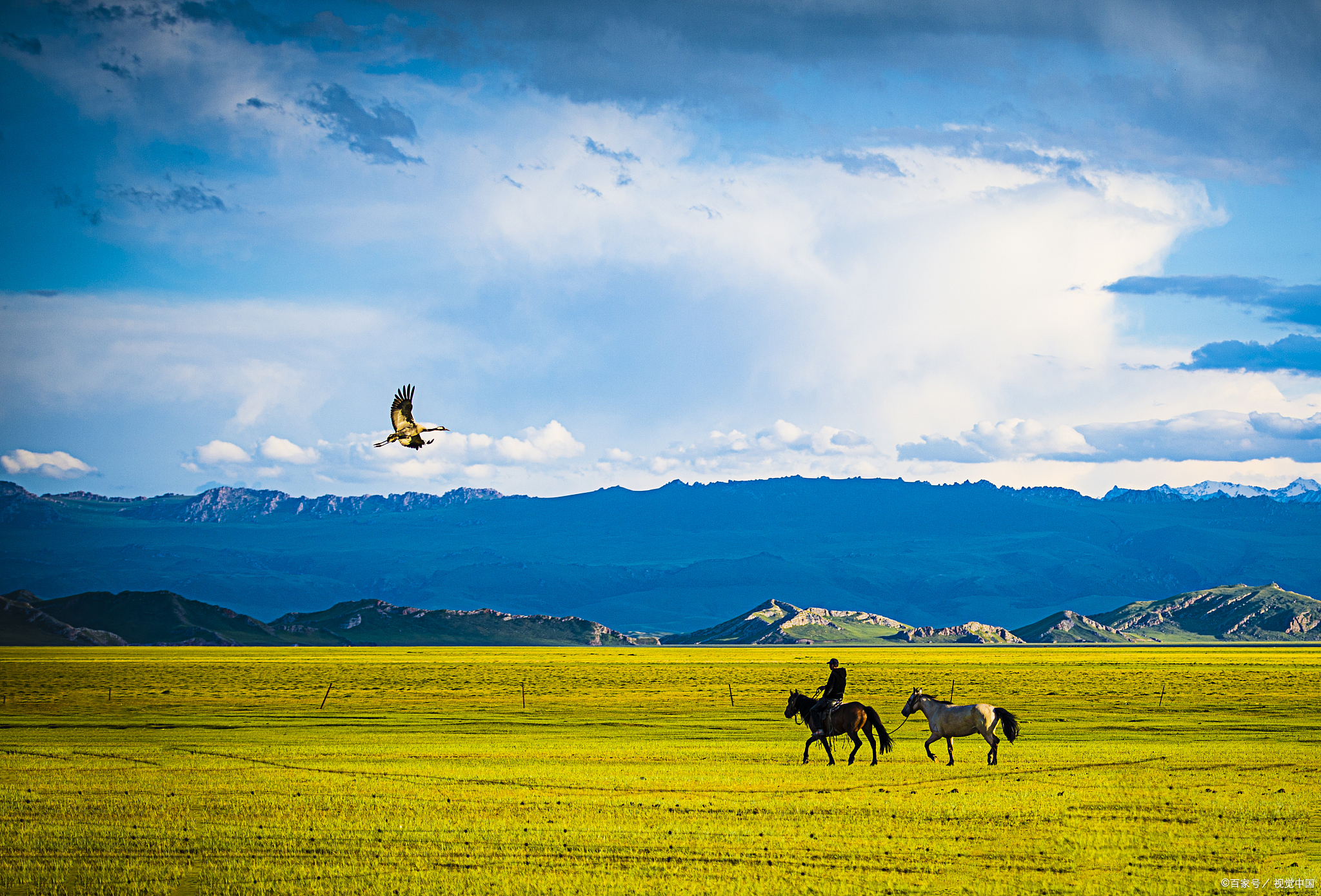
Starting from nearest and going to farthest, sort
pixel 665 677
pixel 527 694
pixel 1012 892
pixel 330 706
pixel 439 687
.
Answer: pixel 1012 892
pixel 330 706
pixel 527 694
pixel 439 687
pixel 665 677

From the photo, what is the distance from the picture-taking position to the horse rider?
93.3 feet

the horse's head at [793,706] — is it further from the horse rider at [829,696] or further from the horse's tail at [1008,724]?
the horse's tail at [1008,724]

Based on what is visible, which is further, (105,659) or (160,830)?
(105,659)

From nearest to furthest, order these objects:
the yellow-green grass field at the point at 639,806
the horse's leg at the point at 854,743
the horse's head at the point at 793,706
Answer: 1. the yellow-green grass field at the point at 639,806
2. the horse's leg at the point at 854,743
3. the horse's head at the point at 793,706

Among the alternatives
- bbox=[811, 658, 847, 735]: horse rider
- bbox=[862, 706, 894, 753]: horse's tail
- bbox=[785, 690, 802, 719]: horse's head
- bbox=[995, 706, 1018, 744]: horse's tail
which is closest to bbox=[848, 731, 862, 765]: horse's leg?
bbox=[862, 706, 894, 753]: horse's tail

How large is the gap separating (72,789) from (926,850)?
18674 mm

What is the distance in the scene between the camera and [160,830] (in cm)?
1988

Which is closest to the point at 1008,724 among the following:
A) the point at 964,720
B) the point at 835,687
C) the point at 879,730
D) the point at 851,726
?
the point at 964,720

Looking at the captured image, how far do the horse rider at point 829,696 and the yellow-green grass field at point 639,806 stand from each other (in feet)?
5.04

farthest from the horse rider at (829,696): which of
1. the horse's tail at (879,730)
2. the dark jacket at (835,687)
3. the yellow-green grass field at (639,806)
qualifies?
the yellow-green grass field at (639,806)

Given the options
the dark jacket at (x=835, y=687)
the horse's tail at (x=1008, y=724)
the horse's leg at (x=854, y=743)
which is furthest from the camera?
the dark jacket at (x=835, y=687)

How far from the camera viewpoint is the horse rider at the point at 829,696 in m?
28.4

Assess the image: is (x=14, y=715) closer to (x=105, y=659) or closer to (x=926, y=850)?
(x=926, y=850)

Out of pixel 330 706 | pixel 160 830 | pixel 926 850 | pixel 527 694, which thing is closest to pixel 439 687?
pixel 527 694
